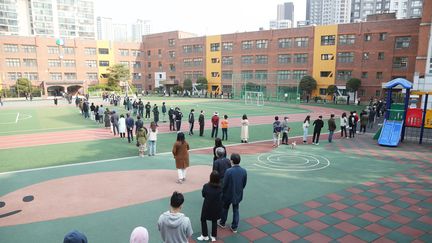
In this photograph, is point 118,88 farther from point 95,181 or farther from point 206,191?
point 206,191

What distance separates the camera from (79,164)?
44.7 ft

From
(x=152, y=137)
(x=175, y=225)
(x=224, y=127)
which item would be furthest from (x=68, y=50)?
(x=175, y=225)

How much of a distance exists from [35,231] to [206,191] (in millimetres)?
4675

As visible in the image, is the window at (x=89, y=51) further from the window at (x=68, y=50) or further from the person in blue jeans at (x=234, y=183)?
the person in blue jeans at (x=234, y=183)

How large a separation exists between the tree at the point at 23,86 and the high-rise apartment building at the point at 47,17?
7425 cm

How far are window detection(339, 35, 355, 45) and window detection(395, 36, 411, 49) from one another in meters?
6.72

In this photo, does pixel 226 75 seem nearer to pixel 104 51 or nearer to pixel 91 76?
pixel 104 51

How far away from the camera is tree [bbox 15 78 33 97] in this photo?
63.7 metres

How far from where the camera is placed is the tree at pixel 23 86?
63719mm

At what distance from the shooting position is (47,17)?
129 metres

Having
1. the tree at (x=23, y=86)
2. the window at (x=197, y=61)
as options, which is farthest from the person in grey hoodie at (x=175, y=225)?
the tree at (x=23, y=86)

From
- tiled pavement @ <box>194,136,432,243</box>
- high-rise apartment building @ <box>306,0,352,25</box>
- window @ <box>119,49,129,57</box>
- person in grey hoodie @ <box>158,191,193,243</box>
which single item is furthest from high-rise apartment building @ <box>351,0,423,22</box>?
person in grey hoodie @ <box>158,191,193,243</box>

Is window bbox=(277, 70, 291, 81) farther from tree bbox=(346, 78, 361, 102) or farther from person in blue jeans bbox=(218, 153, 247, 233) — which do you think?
person in blue jeans bbox=(218, 153, 247, 233)

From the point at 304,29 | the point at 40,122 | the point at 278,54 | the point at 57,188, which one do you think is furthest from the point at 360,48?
the point at 57,188
